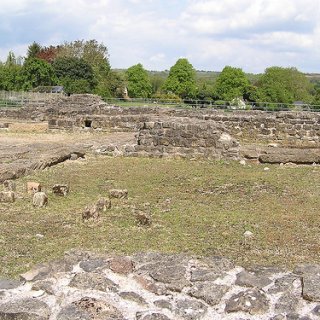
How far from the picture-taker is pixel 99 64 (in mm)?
69125

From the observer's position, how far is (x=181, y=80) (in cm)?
7925

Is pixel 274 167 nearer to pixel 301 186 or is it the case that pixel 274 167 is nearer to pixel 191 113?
pixel 301 186

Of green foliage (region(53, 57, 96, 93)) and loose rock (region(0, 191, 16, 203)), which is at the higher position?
green foliage (region(53, 57, 96, 93))

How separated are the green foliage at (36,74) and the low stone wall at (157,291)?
58650mm

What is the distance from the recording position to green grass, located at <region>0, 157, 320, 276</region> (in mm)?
6457

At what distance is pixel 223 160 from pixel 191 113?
951 cm

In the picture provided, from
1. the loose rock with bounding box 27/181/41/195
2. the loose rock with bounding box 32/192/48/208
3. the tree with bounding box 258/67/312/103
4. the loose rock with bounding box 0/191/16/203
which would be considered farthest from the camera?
the tree with bounding box 258/67/312/103

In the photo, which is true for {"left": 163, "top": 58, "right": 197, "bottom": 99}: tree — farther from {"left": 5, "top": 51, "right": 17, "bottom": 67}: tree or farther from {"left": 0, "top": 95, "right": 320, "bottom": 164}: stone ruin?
{"left": 0, "top": 95, "right": 320, "bottom": 164}: stone ruin

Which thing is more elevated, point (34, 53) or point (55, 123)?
point (34, 53)

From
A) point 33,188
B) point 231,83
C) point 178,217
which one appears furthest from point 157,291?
point 231,83

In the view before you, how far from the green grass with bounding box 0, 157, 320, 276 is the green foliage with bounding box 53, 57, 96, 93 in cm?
4848

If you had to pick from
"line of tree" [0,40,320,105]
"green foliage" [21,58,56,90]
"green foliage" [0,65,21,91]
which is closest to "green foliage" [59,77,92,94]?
"line of tree" [0,40,320,105]

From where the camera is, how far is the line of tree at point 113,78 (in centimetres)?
6191

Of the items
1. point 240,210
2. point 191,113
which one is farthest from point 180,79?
point 240,210
